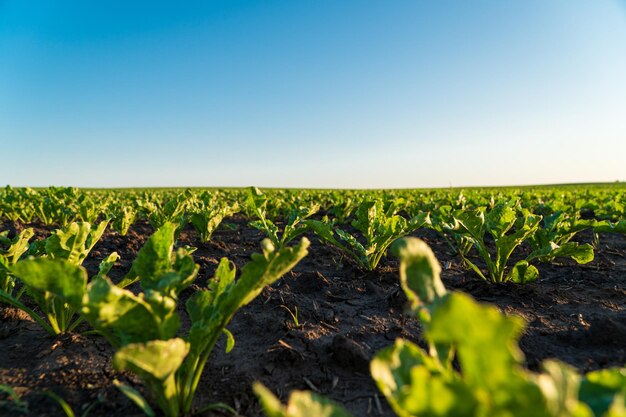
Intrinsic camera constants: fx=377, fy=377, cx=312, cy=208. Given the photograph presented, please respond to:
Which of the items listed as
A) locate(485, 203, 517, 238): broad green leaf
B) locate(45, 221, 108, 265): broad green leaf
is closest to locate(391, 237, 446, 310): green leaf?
locate(45, 221, 108, 265): broad green leaf

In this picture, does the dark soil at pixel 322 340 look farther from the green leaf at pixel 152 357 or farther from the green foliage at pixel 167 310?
the green leaf at pixel 152 357

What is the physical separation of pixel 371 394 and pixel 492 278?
6.18 ft

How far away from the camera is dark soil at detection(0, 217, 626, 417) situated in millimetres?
1629

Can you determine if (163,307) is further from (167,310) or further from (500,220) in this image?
(500,220)

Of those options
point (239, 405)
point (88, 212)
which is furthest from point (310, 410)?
point (88, 212)

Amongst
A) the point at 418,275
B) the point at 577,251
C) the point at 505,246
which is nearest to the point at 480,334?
the point at 418,275

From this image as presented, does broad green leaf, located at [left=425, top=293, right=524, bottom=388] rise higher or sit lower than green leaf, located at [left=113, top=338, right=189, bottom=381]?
higher

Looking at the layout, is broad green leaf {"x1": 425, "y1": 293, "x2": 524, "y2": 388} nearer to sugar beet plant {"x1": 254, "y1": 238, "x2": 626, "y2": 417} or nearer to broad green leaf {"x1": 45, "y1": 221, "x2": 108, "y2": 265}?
sugar beet plant {"x1": 254, "y1": 238, "x2": 626, "y2": 417}

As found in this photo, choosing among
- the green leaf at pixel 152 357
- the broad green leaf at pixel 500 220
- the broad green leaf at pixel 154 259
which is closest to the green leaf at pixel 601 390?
the green leaf at pixel 152 357

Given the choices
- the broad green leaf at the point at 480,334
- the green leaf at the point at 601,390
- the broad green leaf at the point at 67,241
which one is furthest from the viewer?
the broad green leaf at the point at 67,241

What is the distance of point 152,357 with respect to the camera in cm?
106

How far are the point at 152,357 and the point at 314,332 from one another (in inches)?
52.4

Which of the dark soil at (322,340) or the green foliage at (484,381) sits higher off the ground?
the green foliage at (484,381)

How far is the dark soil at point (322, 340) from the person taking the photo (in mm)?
1629
